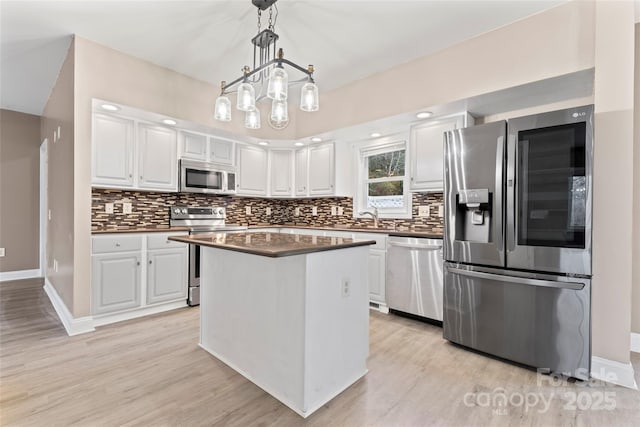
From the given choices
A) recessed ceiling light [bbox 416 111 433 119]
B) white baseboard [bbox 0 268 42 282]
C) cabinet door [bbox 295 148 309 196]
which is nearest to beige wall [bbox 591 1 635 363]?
recessed ceiling light [bbox 416 111 433 119]

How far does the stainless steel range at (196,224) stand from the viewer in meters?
3.56

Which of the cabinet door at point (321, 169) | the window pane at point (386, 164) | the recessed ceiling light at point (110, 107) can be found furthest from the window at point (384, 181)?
the recessed ceiling light at point (110, 107)

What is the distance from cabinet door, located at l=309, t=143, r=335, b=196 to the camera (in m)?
4.31

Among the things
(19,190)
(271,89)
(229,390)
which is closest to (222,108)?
(271,89)

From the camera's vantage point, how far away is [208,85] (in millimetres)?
3846

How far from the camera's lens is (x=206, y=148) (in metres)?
3.93

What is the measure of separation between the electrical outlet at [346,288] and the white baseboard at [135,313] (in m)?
2.48

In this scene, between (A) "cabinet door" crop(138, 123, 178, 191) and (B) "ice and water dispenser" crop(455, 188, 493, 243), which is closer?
(B) "ice and water dispenser" crop(455, 188, 493, 243)

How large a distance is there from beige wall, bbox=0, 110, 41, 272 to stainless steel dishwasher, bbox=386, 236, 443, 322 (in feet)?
19.2

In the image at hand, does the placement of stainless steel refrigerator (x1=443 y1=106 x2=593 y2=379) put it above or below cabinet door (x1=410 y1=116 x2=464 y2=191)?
below

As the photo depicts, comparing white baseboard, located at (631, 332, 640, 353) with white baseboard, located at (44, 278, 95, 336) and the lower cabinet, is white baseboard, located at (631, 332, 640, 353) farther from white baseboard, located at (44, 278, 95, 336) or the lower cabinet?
white baseboard, located at (44, 278, 95, 336)

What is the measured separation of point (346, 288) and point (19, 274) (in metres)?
5.92

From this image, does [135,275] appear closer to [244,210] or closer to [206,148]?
[206,148]

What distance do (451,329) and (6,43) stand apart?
16.4 feet
